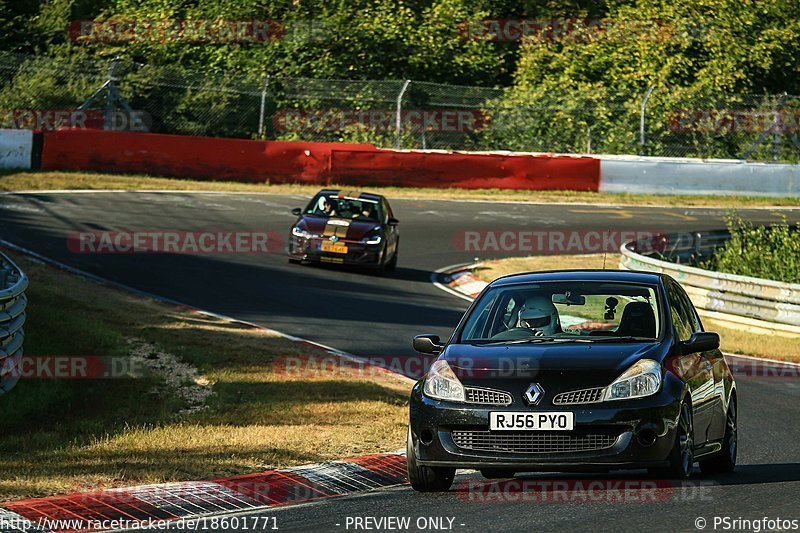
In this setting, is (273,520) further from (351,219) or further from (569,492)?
(351,219)

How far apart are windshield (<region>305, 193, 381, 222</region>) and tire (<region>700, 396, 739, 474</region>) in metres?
15.0

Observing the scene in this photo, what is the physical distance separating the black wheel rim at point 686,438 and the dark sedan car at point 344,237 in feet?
50.8

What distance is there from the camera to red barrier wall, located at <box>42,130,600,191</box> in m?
33.2

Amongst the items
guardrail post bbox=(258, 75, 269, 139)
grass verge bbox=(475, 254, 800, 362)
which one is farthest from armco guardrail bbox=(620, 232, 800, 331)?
→ guardrail post bbox=(258, 75, 269, 139)

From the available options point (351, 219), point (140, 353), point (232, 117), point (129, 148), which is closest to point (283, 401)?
point (140, 353)

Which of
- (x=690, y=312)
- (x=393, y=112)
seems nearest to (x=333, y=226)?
(x=393, y=112)

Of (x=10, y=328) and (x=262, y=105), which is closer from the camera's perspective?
(x=10, y=328)

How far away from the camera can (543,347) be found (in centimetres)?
854

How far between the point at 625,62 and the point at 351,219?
24.8 meters

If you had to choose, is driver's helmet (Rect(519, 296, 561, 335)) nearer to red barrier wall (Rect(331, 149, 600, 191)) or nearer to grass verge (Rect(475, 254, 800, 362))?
grass verge (Rect(475, 254, 800, 362))

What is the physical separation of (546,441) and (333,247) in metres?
16.1

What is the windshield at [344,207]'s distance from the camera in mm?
24391

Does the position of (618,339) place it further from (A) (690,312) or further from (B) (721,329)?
(B) (721,329)

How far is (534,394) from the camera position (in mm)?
7953
